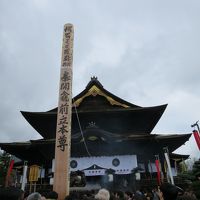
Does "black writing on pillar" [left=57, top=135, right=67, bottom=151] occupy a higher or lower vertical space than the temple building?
lower

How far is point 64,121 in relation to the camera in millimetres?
8578

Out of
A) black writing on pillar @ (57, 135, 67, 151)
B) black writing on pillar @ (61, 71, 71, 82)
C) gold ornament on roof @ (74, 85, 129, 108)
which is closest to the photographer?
black writing on pillar @ (57, 135, 67, 151)

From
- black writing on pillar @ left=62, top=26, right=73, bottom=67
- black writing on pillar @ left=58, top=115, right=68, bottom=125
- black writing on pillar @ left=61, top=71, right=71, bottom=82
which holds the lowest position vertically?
black writing on pillar @ left=58, top=115, right=68, bottom=125

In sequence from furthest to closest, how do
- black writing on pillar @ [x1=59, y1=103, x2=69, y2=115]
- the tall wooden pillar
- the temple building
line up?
1. the temple building
2. black writing on pillar @ [x1=59, y1=103, x2=69, y2=115]
3. the tall wooden pillar

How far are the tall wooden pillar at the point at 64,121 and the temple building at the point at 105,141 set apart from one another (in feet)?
13.1

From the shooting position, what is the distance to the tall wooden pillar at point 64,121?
24.9 ft

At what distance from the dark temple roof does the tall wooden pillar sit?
718 centimetres

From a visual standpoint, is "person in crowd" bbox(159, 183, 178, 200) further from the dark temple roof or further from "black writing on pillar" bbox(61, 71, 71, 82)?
the dark temple roof

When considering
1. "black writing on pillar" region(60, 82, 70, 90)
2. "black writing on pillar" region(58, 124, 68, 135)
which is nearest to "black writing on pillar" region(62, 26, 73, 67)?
"black writing on pillar" region(60, 82, 70, 90)

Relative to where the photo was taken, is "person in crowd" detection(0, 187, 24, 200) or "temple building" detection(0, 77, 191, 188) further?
"temple building" detection(0, 77, 191, 188)

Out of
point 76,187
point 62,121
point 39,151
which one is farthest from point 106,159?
point 62,121

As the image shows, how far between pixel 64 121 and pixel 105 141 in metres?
6.30

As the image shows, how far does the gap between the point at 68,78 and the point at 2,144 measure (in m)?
9.09

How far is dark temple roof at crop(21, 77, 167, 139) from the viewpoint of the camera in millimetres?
16688
